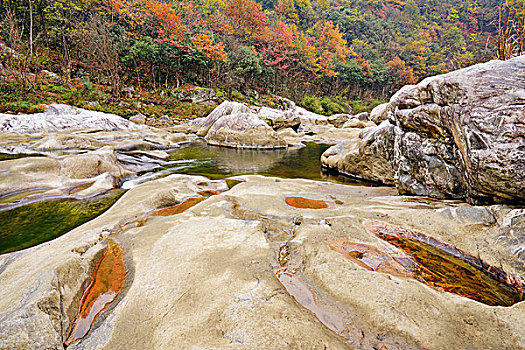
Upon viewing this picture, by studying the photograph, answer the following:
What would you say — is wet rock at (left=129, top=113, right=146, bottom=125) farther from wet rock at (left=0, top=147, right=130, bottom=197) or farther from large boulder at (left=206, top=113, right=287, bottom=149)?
wet rock at (left=0, top=147, right=130, bottom=197)

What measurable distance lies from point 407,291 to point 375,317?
0.33 metres

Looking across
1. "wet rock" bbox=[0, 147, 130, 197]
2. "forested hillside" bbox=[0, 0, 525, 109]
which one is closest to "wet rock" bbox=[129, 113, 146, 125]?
"forested hillside" bbox=[0, 0, 525, 109]

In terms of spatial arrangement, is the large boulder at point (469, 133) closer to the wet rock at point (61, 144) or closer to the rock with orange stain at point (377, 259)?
the rock with orange stain at point (377, 259)

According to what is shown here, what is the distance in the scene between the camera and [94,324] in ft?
5.09

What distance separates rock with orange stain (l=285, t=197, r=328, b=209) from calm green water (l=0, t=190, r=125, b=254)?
11.0 ft

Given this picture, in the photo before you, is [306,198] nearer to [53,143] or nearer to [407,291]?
[407,291]

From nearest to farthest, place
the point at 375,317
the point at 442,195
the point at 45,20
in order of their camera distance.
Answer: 1. the point at 375,317
2. the point at 442,195
3. the point at 45,20

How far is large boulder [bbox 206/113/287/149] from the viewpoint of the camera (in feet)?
44.7

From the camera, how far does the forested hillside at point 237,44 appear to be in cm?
2291

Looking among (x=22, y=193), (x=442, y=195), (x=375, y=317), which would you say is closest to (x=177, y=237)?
(x=375, y=317)

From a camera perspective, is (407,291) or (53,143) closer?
(407,291)

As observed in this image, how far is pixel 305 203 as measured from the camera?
3.82 m

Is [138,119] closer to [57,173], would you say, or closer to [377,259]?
[57,173]

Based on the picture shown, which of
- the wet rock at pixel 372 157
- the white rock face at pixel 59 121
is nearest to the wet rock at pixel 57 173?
the wet rock at pixel 372 157
